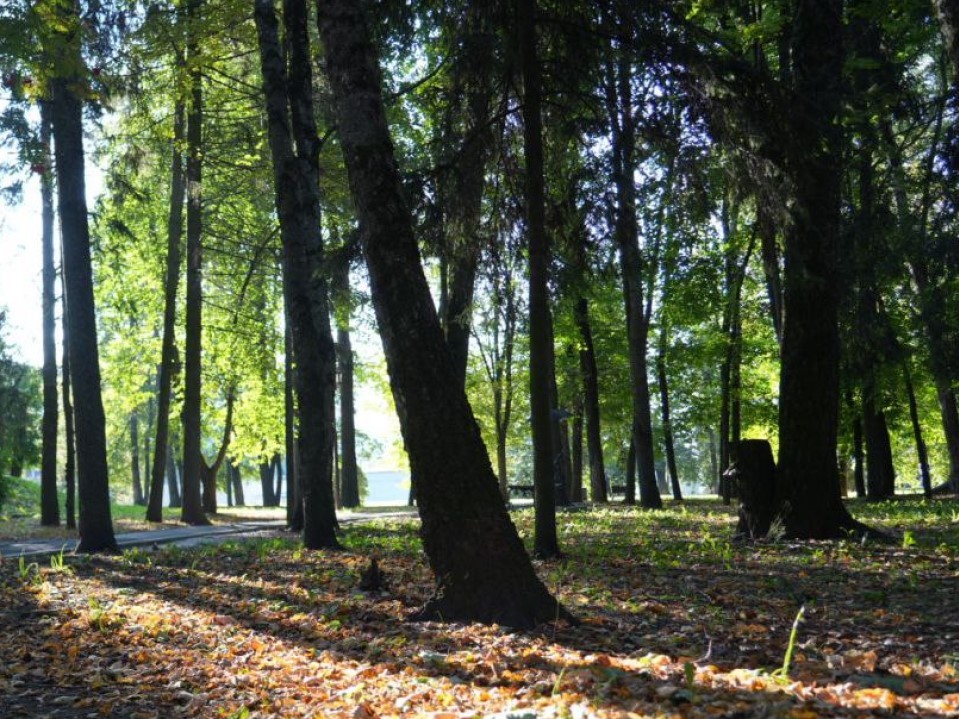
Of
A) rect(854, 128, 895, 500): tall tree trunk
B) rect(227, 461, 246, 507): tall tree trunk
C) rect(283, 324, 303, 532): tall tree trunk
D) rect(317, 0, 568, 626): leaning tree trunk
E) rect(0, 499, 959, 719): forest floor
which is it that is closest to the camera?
rect(0, 499, 959, 719): forest floor

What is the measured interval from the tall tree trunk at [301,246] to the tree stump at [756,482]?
5.63 meters

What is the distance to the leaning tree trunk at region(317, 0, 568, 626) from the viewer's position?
600 centimetres

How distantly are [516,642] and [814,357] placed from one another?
20.8ft

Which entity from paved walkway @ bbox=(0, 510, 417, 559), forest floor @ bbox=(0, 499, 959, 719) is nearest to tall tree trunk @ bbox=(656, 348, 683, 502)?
paved walkway @ bbox=(0, 510, 417, 559)

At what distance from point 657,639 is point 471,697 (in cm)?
175

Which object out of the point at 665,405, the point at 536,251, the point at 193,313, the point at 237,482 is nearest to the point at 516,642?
the point at 536,251

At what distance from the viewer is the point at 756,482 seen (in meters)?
10.5

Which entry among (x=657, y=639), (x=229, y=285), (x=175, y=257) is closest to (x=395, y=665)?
(x=657, y=639)

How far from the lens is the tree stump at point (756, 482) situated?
1044 cm

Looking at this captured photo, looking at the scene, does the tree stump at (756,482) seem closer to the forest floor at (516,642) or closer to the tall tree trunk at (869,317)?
the forest floor at (516,642)

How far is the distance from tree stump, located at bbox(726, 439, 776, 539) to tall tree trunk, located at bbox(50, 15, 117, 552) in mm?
8618

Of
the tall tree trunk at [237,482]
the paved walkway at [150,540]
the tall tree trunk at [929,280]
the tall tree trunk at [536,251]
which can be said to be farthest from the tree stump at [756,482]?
the tall tree trunk at [237,482]

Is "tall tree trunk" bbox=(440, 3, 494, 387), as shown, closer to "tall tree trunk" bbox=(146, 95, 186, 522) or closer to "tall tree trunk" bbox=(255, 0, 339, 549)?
"tall tree trunk" bbox=(255, 0, 339, 549)

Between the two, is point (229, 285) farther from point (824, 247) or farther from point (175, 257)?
point (824, 247)
